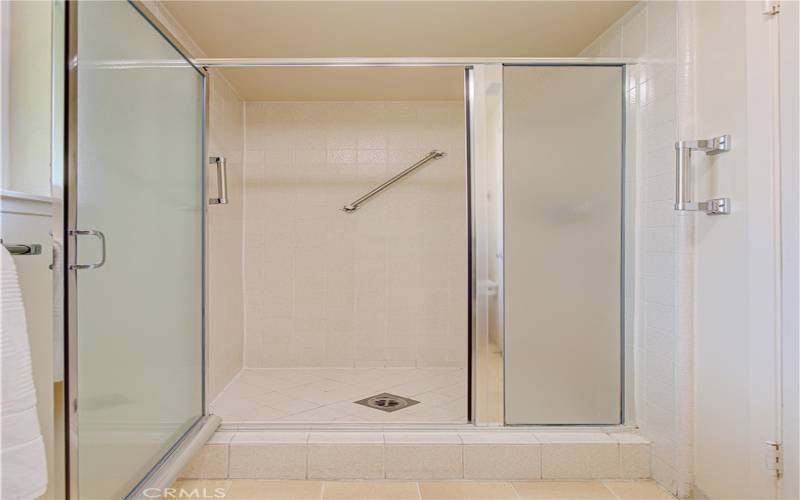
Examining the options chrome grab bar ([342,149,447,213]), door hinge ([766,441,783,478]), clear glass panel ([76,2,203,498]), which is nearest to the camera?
clear glass panel ([76,2,203,498])

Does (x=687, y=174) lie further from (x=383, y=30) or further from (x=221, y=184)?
(x=221, y=184)

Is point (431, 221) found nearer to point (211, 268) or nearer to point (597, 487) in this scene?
point (211, 268)

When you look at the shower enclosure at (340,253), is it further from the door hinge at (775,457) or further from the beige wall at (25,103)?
the door hinge at (775,457)

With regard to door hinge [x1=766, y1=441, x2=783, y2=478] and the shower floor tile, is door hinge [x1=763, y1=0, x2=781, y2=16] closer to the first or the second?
door hinge [x1=766, y1=441, x2=783, y2=478]

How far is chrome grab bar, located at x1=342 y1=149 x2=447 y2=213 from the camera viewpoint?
3.26 meters

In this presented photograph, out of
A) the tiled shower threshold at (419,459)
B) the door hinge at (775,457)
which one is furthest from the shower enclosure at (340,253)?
the door hinge at (775,457)

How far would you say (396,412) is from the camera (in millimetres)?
2303

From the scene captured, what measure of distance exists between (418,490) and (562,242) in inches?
44.9

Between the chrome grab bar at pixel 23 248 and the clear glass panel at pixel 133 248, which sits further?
the clear glass panel at pixel 133 248

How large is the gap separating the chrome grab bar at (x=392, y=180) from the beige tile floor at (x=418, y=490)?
1.86 meters

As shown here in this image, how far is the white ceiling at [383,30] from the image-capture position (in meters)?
2.04

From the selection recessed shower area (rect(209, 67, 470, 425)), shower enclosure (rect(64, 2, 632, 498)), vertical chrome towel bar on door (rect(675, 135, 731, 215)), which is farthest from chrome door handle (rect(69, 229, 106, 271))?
recessed shower area (rect(209, 67, 470, 425))

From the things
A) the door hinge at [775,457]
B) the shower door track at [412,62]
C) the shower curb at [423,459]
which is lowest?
the shower curb at [423,459]

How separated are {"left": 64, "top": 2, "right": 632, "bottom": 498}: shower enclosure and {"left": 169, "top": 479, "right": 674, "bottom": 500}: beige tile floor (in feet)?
0.67
